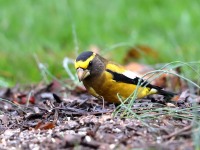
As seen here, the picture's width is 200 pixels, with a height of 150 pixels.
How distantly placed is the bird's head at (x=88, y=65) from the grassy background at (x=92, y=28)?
11.6 ft

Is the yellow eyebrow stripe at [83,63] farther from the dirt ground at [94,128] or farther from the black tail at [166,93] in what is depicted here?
the black tail at [166,93]

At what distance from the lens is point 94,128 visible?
4.91 metres

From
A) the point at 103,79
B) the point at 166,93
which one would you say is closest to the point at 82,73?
the point at 103,79

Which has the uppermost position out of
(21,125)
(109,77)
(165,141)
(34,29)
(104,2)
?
(104,2)

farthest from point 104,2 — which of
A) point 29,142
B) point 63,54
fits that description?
point 29,142

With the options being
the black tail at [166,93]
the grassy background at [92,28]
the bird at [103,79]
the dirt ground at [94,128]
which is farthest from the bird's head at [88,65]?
the grassy background at [92,28]

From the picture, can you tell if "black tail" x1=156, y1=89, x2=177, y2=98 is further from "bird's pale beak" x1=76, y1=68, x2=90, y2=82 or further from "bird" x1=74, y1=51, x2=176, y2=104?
"bird's pale beak" x1=76, y1=68, x2=90, y2=82

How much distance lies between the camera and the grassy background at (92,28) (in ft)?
34.7

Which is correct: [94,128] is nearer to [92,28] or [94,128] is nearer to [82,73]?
[82,73]

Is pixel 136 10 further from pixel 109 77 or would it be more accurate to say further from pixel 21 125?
pixel 21 125

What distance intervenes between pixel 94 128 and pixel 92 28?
709 cm

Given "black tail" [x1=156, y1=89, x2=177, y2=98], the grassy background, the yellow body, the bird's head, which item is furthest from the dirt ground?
the grassy background

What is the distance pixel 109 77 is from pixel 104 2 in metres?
6.77

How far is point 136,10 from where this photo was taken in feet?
42.0
